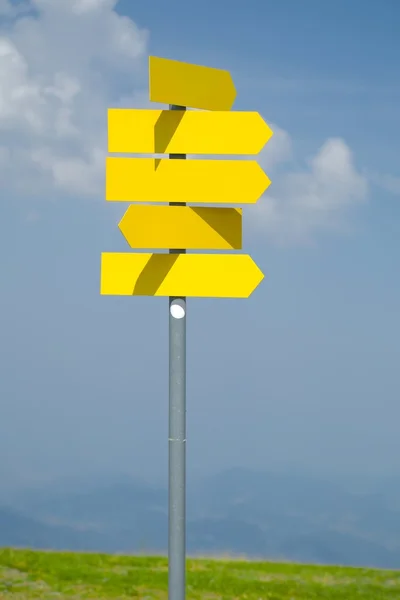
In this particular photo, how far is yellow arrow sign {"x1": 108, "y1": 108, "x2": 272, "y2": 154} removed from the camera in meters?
4.93

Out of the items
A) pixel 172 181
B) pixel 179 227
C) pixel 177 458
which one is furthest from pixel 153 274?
pixel 177 458

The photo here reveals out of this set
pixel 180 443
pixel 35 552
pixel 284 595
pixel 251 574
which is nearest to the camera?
pixel 180 443

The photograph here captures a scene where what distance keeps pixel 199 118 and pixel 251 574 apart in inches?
155

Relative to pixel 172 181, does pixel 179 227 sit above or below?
below

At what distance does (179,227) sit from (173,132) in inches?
22.2

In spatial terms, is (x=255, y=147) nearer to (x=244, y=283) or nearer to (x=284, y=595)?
(x=244, y=283)

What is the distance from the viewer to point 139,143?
4.95 m

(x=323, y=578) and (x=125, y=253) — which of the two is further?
(x=323, y=578)

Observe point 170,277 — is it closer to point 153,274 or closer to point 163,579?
point 153,274

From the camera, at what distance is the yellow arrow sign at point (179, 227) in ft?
16.1

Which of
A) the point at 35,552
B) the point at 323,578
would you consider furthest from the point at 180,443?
the point at 35,552

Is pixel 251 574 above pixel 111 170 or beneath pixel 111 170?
beneath

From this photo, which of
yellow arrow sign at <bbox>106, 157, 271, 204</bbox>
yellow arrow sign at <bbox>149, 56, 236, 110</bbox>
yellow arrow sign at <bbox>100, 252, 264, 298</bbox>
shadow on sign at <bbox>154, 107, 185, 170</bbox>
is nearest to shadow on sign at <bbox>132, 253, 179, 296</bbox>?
yellow arrow sign at <bbox>100, 252, 264, 298</bbox>

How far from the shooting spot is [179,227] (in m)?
4.94
